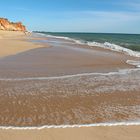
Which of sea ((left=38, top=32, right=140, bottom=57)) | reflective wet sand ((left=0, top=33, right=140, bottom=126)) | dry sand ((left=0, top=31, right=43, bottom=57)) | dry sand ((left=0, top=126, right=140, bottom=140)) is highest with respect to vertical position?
dry sand ((left=0, top=126, right=140, bottom=140))

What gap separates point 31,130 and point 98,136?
1192 mm

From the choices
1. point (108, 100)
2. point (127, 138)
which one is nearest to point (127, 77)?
point (108, 100)

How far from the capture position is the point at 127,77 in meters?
10.9

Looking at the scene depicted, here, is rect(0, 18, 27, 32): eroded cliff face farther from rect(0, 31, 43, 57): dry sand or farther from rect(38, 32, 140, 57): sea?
rect(0, 31, 43, 57): dry sand

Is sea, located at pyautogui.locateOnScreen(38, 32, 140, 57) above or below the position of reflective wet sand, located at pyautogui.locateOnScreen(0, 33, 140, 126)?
below

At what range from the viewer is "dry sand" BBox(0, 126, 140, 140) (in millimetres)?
4613

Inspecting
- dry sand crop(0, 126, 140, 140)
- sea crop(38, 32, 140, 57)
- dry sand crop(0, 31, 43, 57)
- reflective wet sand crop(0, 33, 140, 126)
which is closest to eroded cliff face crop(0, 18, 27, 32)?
sea crop(38, 32, 140, 57)

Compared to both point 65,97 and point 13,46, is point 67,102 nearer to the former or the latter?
point 65,97

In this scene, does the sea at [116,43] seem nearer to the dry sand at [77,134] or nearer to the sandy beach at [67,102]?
the sandy beach at [67,102]

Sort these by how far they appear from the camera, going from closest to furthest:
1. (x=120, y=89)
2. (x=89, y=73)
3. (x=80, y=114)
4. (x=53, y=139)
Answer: (x=53, y=139)
(x=80, y=114)
(x=120, y=89)
(x=89, y=73)

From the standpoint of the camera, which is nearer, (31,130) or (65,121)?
(31,130)

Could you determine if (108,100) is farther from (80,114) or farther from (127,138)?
(127,138)

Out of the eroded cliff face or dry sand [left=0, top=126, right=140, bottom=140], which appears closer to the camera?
dry sand [left=0, top=126, right=140, bottom=140]

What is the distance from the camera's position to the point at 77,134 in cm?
479
